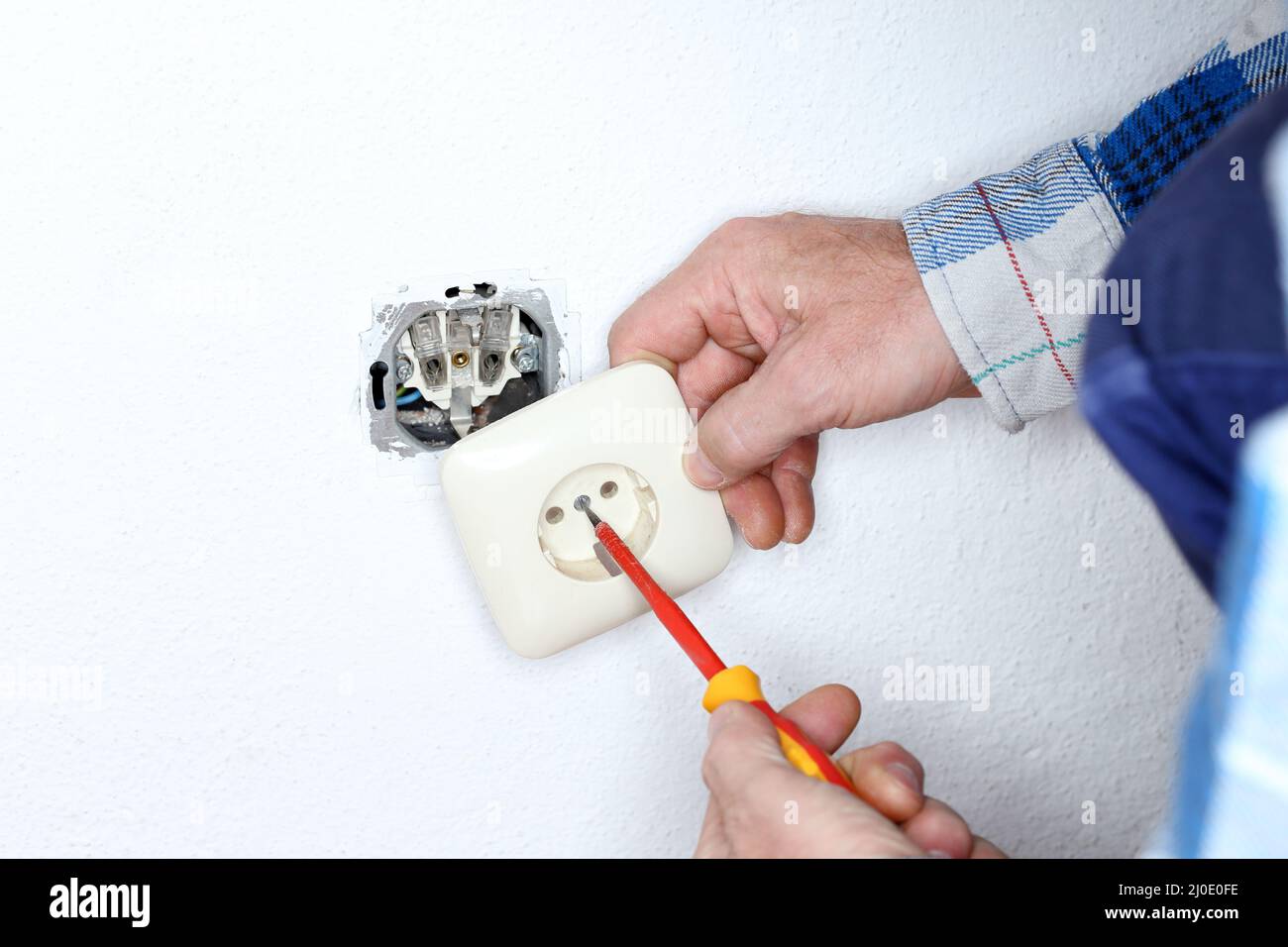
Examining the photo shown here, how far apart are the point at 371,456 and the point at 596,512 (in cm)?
14

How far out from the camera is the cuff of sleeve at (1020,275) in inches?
20.1

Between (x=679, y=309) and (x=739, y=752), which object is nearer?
(x=739, y=752)

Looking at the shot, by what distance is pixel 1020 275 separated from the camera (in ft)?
1.67

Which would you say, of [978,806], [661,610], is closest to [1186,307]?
[661,610]

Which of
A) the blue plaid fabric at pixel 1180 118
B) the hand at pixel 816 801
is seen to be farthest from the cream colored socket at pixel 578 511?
the blue plaid fabric at pixel 1180 118

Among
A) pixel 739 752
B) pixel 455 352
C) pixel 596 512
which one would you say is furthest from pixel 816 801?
pixel 455 352

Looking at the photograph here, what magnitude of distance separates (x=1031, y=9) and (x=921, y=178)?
117 mm

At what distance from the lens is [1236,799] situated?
0.82 ft

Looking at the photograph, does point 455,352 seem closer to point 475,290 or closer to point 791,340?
point 475,290

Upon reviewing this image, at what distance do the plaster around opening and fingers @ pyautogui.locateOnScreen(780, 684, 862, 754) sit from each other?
0.12 m

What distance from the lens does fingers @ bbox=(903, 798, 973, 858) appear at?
1.36ft

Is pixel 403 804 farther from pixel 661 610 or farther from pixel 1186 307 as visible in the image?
pixel 1186 307

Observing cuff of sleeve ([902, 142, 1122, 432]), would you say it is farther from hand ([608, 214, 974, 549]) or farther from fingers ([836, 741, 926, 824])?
fingers ([836, 741, 926, 824])
